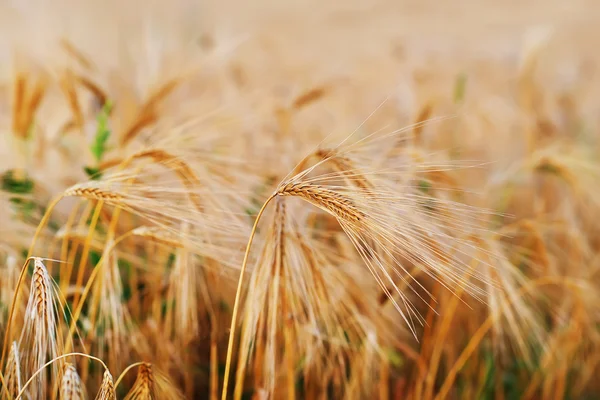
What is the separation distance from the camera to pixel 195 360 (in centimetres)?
117

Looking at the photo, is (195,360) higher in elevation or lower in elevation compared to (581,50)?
lower

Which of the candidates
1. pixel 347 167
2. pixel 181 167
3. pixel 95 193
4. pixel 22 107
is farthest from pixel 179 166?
pixel 22 107

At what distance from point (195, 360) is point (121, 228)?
281 millimetres

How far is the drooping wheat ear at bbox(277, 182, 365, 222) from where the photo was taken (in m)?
0.66

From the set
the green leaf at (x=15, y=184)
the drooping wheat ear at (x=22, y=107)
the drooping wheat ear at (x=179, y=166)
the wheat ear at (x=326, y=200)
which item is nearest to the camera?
the wheat ear at (x=326, y=200)

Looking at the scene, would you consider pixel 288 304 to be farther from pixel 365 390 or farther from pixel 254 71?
pixel 254 71

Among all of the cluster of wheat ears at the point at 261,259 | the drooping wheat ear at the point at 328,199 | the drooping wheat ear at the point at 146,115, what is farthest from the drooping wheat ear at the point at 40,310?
the drooping wheat ear at the point at 146,115

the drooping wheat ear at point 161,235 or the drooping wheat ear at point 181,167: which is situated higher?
the drooping wheat ear at point 181,167

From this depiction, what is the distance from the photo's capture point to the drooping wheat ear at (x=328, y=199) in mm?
662

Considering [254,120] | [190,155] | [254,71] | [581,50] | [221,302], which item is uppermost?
[581,50]

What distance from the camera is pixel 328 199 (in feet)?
2.20

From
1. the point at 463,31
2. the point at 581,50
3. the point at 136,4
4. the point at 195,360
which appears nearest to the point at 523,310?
the point at 195,360

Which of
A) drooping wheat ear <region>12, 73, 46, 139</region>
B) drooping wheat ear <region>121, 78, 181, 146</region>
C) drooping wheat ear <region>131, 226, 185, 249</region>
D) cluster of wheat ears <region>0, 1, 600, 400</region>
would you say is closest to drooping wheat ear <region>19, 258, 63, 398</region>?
cluster of wheat ears <region>0, 1, 600, 400</region>

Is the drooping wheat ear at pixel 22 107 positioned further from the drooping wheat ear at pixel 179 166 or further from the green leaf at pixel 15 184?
the drooping wheat ear at pixel 179 166
